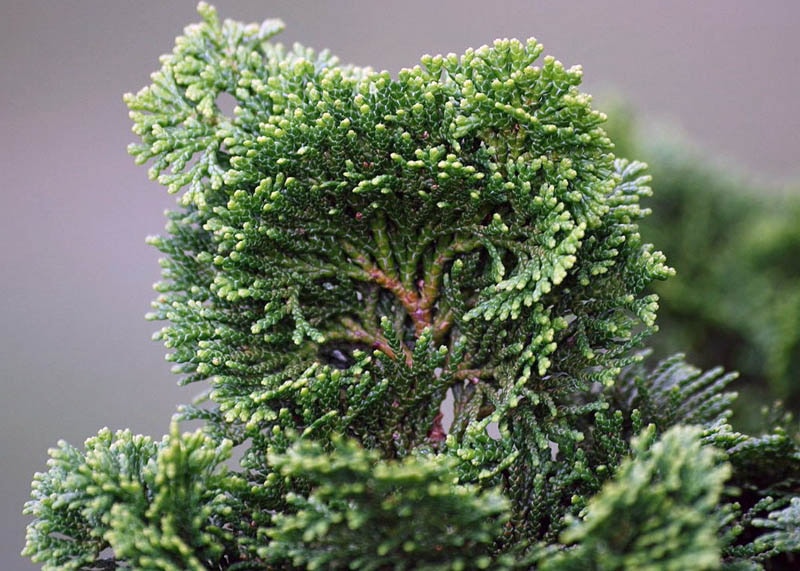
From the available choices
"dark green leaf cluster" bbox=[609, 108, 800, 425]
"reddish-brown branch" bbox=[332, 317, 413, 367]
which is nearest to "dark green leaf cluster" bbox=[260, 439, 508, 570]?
"reddish-brown branch" bbox=[332, 317, 413, 367]

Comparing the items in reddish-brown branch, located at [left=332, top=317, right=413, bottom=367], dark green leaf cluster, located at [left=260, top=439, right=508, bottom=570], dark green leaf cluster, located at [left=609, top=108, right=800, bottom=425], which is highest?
dark green leaf cluster, located at [left=609, top=108, right=800, bottom=425]

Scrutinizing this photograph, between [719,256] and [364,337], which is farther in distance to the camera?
[719,256]

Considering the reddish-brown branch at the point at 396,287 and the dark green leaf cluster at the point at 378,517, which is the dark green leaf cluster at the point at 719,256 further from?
the dark green leaf cluster at the point at 378,517

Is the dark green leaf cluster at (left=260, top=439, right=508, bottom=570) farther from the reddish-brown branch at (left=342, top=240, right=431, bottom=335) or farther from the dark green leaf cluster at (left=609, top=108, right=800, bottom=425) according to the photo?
the dark green leaf cluster at (left=609, top=108, right=800, bottom=425)

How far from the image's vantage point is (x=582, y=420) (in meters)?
1.16

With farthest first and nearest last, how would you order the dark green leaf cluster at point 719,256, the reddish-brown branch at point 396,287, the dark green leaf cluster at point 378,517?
the dark green leaf cluster at point 719,256 → the reddish-brown branch at point 396,287 → the dark green leaf cluster at point 378,517

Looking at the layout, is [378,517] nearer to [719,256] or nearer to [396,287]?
[396,287]

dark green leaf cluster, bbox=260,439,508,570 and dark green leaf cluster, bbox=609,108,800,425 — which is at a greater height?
dark green leaf cluster, bbox=609,108,800,425

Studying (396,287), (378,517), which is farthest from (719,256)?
(378,517)

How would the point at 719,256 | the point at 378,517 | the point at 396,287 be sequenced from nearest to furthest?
the point at 378,517, the point at 396,287, the point at 719,256

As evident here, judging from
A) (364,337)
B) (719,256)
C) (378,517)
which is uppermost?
(719,256)

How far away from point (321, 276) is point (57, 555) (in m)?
0.50

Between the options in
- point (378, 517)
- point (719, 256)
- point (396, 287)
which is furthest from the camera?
point (719, 256)

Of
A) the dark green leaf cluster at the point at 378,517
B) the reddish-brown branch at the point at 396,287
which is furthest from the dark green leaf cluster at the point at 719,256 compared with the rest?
the dark green leaf cluster at the point at 378,517
